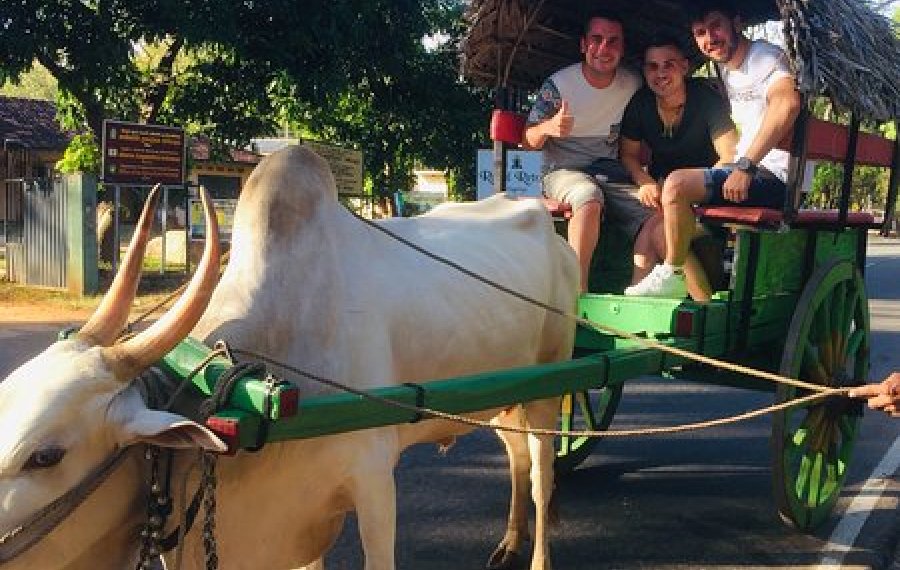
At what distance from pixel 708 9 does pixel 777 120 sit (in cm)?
112

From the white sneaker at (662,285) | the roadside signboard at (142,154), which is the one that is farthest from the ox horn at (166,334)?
the roadside signboard at (142,154)

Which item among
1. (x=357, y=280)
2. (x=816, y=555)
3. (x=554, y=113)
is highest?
(x=554, y=113)

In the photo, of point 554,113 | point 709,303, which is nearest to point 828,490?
point 709,303

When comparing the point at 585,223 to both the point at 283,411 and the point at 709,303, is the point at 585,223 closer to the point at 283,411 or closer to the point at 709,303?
the point at 709,303

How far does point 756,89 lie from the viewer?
4.77 metres

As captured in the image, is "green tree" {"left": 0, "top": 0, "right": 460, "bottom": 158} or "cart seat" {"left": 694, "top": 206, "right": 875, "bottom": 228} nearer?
"cart seat" {"left": 694, "top": 206, "right": 875, "bottom": 228}

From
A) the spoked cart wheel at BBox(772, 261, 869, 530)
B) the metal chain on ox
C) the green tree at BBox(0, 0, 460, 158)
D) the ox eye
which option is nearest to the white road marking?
the spoked cart wheel at BBox(772, 261, 869, 530)

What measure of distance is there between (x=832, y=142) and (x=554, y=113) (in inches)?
58.0

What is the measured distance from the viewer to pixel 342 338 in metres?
3.17

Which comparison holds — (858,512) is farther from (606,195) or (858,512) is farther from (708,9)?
(708,9)

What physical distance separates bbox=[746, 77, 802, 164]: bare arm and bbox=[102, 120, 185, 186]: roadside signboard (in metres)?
10.2

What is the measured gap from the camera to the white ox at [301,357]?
7.52 feet

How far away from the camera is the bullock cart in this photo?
14.0 ft

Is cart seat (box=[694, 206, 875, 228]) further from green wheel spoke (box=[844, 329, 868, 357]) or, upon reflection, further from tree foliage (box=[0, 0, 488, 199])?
tree foliage (box=[0, 0, 488, 199])
